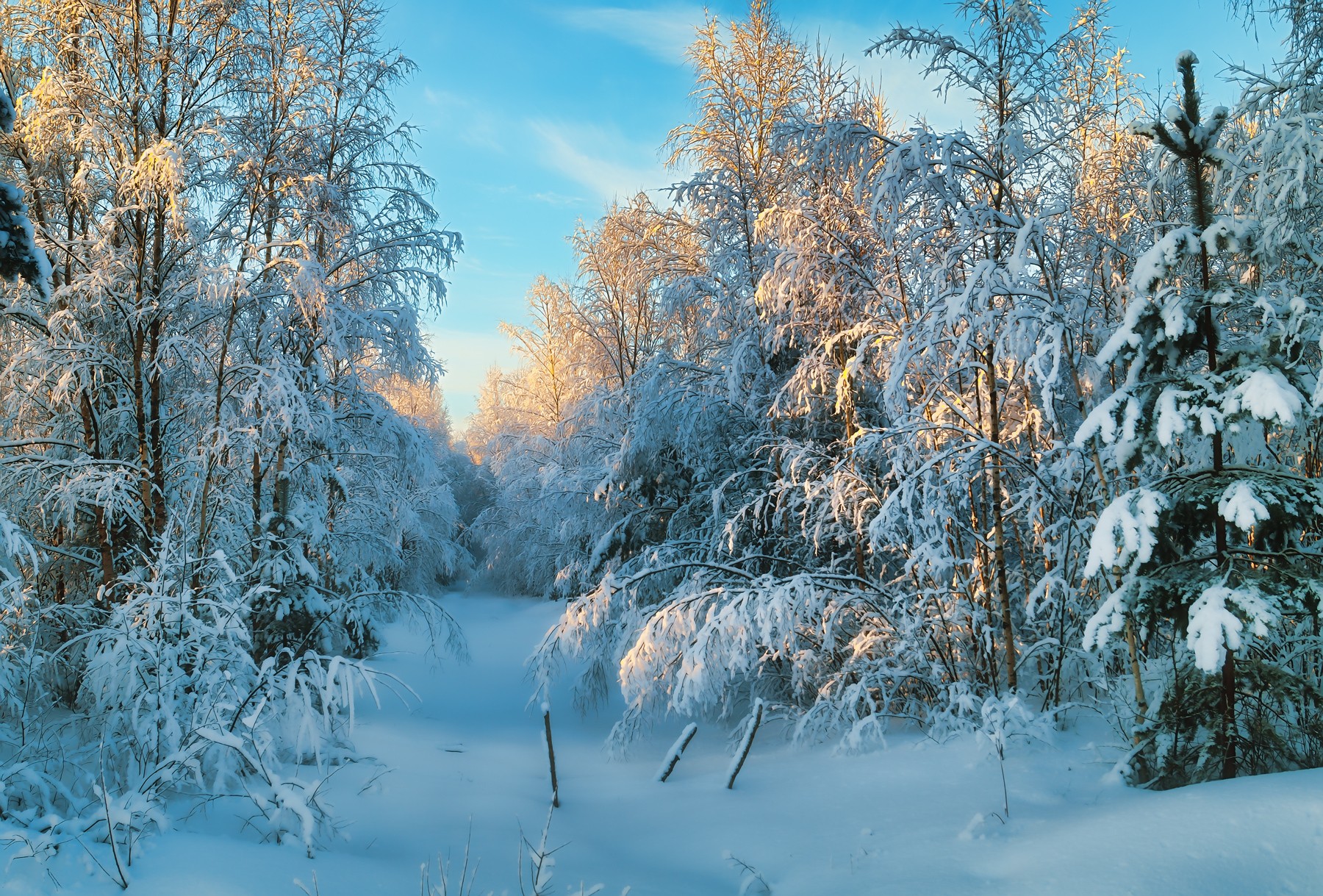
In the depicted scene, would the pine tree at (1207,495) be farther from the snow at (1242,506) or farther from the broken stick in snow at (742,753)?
the broken stick in snow at (742,753)

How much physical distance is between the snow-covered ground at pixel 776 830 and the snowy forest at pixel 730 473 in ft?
0.13

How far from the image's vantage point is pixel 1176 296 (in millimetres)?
3246

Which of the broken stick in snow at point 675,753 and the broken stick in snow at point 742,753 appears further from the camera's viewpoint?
the broken stick in snow at point 675,753

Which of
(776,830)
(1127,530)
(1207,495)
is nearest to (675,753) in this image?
(776,830)

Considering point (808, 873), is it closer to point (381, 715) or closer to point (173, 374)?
point (381, 715)

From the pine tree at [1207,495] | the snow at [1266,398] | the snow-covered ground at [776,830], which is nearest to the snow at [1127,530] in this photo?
the pine tree at [1207,495]

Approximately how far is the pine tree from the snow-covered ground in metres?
0.53

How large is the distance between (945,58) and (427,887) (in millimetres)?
6001

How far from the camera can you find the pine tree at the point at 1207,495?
294 cm

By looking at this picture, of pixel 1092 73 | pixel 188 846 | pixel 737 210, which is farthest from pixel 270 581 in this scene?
pixel 1092 73

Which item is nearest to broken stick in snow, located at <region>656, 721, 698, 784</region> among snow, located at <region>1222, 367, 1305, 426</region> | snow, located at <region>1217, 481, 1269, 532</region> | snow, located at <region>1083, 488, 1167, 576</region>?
snow, located at <region>1083, 488, 1167, 576</region>

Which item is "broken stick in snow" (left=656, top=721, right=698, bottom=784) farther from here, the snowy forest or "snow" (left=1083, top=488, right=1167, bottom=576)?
"snow" (left=1083, top=488, right=1167, bottom=576)

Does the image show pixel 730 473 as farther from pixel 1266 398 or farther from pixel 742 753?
pixel 1266 398

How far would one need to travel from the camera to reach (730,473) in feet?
29.5
